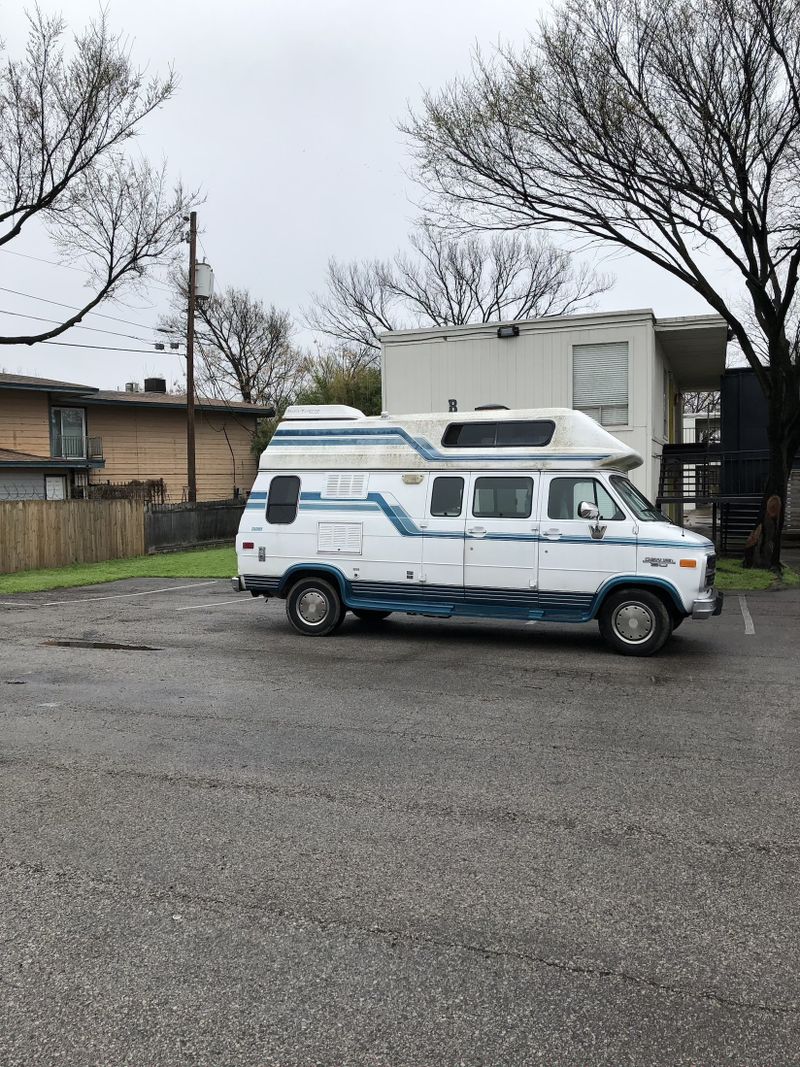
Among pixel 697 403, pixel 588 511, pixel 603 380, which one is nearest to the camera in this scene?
pixel 588 511

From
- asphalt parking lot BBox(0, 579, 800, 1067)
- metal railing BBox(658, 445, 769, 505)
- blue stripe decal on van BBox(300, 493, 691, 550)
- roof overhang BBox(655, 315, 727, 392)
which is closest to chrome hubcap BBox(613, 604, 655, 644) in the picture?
blue stripe decal on van BBox(300, 493, 691, 550)

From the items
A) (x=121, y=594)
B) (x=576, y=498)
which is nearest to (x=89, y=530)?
(x=121, y=594)

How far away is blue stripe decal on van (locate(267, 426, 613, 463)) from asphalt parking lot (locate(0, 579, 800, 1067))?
10.1 ft

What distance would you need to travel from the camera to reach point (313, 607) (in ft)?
37.8

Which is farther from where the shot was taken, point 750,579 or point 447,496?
point 750,579

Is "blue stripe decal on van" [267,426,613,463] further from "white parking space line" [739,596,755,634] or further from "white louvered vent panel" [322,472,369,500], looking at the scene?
"white parking space line" [739,596,755,634]

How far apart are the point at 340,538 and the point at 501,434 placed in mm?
2456

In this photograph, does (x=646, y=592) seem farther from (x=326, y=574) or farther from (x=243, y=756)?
(x=243, y=756)

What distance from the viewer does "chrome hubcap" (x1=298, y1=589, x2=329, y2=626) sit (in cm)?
1147

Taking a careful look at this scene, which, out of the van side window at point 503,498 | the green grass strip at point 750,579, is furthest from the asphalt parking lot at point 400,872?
the green grass strip at point 750,579

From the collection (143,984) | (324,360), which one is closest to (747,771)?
(143,984)

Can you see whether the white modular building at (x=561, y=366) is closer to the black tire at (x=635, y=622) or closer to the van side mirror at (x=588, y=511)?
the van side mirror at (x=588, y=511)

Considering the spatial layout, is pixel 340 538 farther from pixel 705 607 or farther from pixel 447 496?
pixel 705 607

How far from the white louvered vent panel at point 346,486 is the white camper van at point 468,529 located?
0.6 inches
